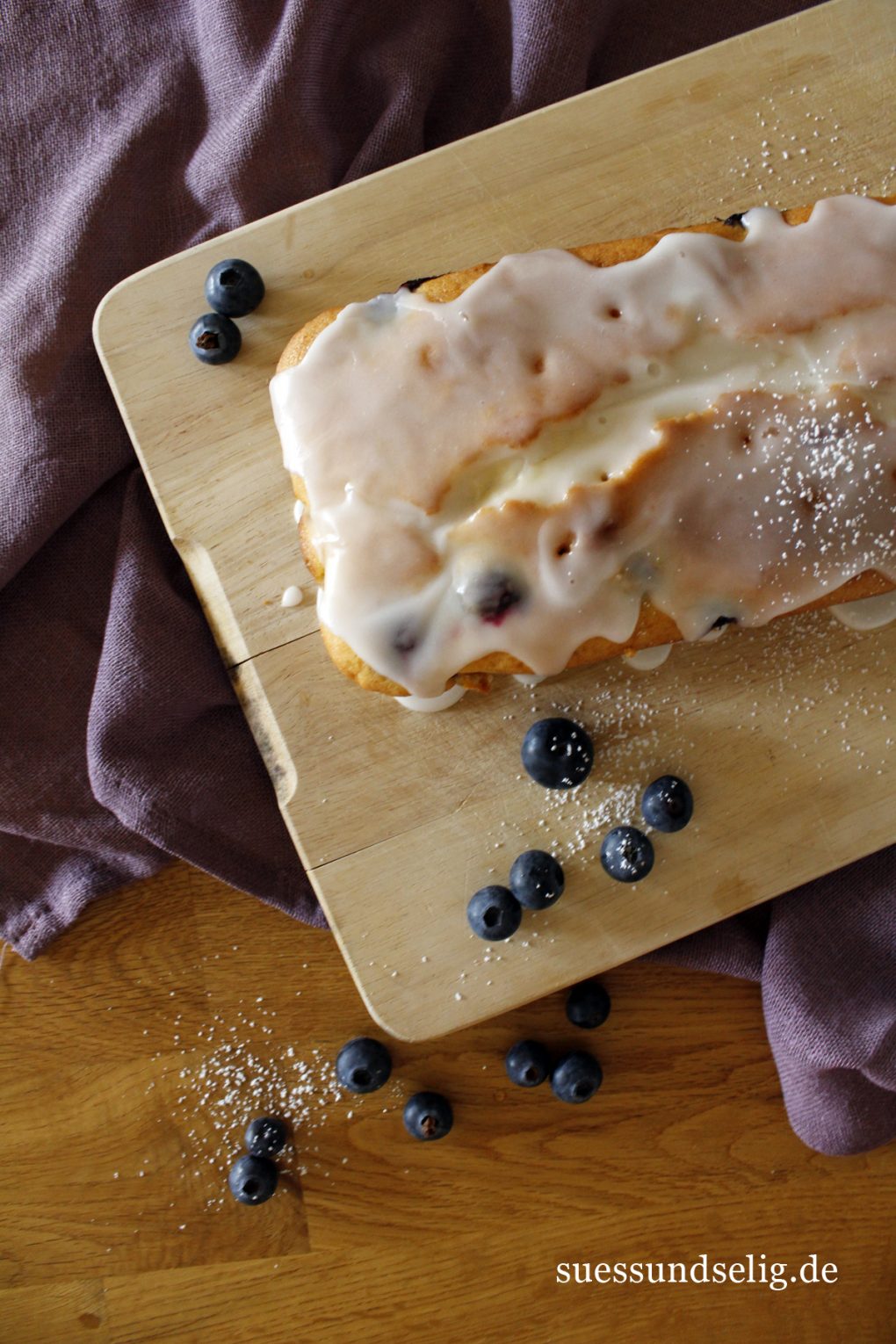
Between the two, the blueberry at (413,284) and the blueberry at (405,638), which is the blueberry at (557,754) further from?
the blueberry at (413,284)

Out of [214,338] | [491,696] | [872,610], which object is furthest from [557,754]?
[214,338]

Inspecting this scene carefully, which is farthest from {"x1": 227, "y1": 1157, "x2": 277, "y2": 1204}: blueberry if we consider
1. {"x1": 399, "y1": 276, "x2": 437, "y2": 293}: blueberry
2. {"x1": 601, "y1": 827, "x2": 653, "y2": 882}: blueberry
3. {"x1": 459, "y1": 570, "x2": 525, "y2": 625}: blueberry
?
{"x1": 399, "y1": 276, "x2": 437, "y2": 293}: blueberry

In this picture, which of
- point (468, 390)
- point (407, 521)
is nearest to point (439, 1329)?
point (407, 521)

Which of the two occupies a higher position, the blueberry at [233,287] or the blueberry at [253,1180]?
the blueberry at [233,287]

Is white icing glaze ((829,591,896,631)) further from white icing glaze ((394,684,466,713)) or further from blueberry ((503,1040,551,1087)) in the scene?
blueberry ((503,1040,551,1087))

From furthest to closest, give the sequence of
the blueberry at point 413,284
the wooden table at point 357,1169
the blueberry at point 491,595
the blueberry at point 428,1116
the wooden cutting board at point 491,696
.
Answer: the wooden table at point 357,1169 < the blueberry at point 428,1116 < the wooden cutting board at point 491,696 < the blueberry at point 413,284 < the blueberry at point 491,595

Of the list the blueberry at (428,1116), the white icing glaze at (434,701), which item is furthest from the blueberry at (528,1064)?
the white icing glaze at (434,701)
